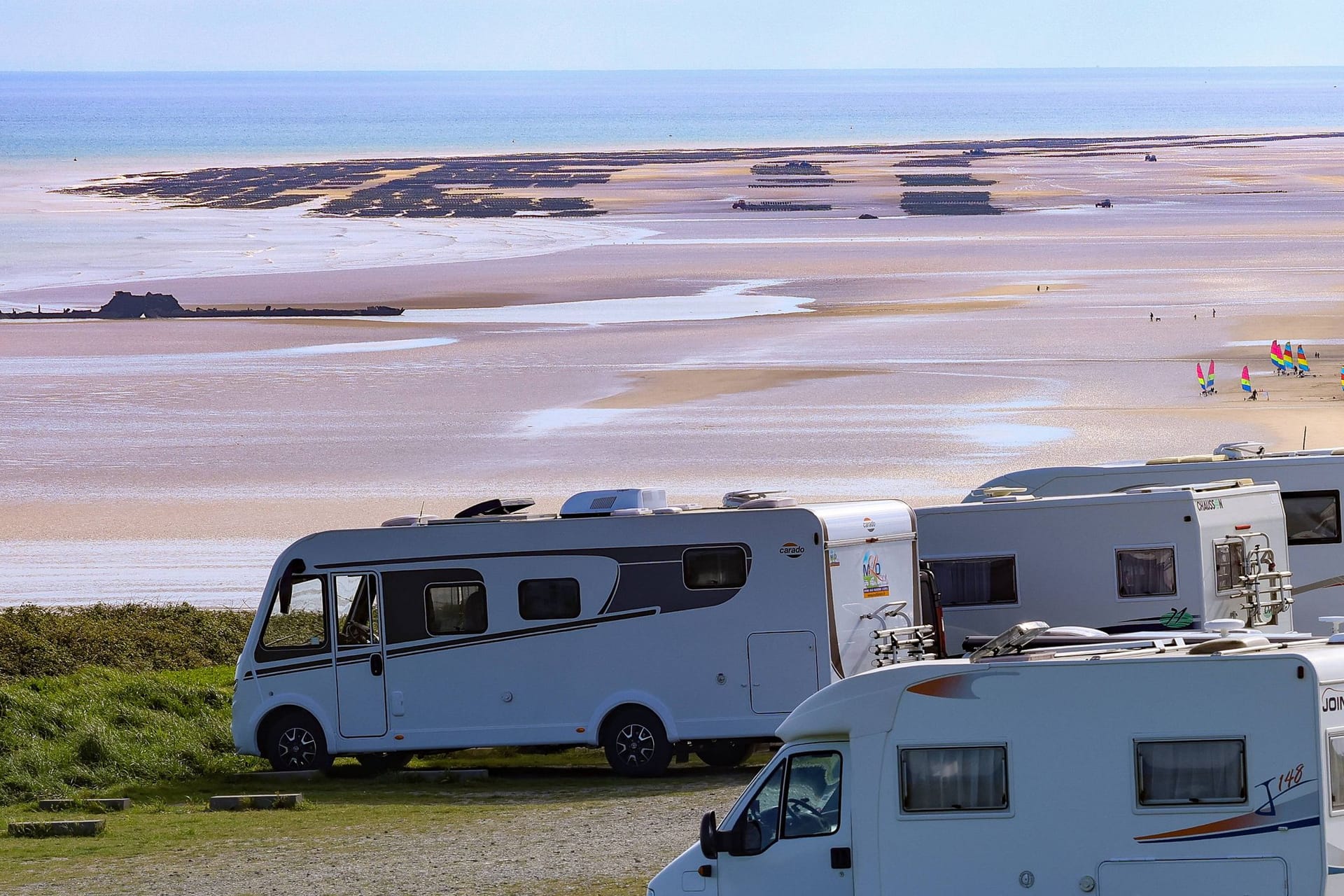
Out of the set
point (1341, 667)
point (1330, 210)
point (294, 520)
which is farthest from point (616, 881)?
point (1330, 210)

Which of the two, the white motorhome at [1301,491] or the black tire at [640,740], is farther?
the white motorhome at [1301,491]

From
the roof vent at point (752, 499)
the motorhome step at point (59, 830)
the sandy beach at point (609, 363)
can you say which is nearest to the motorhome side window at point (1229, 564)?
the roof vent at point (752, 499)

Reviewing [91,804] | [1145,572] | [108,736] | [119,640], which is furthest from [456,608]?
[119,640]

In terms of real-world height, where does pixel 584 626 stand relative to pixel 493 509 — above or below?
below

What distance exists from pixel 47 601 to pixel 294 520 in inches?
262

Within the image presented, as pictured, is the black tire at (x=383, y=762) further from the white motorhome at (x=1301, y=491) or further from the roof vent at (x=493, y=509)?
the white motorhome at (x=1301, y=491)

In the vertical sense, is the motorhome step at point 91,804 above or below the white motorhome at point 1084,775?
below

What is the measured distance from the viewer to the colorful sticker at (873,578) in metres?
16.6

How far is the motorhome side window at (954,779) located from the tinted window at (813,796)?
442mm

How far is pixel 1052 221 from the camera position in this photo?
102 metres

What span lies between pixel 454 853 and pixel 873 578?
4.74 metres

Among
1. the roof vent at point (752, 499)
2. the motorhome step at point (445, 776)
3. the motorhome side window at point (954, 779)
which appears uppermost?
the roof vent at point (752, 499)

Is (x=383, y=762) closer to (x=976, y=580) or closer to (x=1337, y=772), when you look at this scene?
(x=976, y=580)

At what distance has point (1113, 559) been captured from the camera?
59.0 feet
